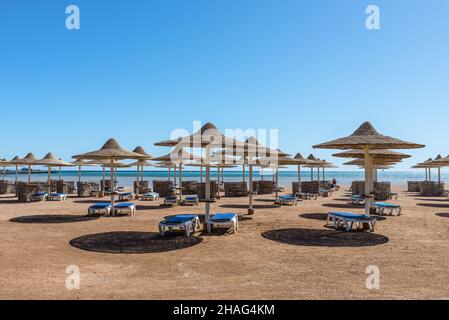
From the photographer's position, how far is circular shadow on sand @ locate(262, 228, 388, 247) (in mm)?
7551

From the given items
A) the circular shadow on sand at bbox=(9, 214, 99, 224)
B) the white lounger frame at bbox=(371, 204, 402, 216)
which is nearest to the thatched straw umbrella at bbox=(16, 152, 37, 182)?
the circular shadow on sand at bbox=(9, 214, 99, 224)

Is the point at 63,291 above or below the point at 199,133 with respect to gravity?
below

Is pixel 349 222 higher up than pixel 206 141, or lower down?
lower down

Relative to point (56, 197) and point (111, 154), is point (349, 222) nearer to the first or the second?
point (111, 154)

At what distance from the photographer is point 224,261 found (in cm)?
605

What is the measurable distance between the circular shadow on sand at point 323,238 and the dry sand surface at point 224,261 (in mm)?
25

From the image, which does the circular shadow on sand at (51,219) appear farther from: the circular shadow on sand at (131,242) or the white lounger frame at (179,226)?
the white lounger frame at (179,226)

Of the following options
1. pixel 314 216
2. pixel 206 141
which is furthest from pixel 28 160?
pixel 314 216

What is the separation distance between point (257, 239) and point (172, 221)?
7.55 ft

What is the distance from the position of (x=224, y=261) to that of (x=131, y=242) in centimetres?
267

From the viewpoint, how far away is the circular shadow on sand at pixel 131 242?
6881mm

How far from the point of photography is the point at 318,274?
522 cm
